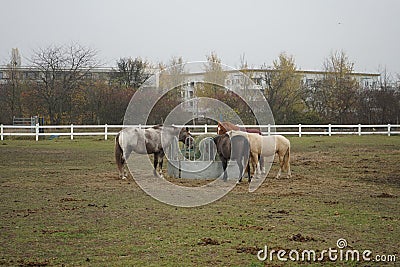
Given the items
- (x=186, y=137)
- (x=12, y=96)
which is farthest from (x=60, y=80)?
(x=186, y=137)

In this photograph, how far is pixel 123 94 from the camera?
4250 cm

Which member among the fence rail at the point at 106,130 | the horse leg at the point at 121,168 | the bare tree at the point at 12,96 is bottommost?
the horse leg at the point at 121,168

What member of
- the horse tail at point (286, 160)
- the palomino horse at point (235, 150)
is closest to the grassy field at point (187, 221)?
the horse tail at point (286, 160)

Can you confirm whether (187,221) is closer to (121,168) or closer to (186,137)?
(121,168)

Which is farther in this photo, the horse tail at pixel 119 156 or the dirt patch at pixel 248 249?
the horse tail at pixel 119 156

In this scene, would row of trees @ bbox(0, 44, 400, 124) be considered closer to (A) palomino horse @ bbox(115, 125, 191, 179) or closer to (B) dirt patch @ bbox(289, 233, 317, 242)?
(A) palomino horse @ bbox(115, 125, 191, 179)

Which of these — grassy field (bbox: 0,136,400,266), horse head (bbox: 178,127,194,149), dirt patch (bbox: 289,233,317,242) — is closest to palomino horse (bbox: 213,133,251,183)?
grassy field (bbox: 0,136,400,266)

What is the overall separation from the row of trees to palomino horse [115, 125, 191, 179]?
80.9 ft

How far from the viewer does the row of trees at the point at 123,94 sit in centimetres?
4331

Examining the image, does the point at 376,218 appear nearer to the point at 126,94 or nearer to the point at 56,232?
the point at 56,232

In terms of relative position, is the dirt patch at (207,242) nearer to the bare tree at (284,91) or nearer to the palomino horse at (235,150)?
the palomino horse at (235,150)

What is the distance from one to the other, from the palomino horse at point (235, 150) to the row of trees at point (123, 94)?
2627 centimetres

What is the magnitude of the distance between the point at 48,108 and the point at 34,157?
895 inches

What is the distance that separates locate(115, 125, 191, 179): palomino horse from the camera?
14.8m
